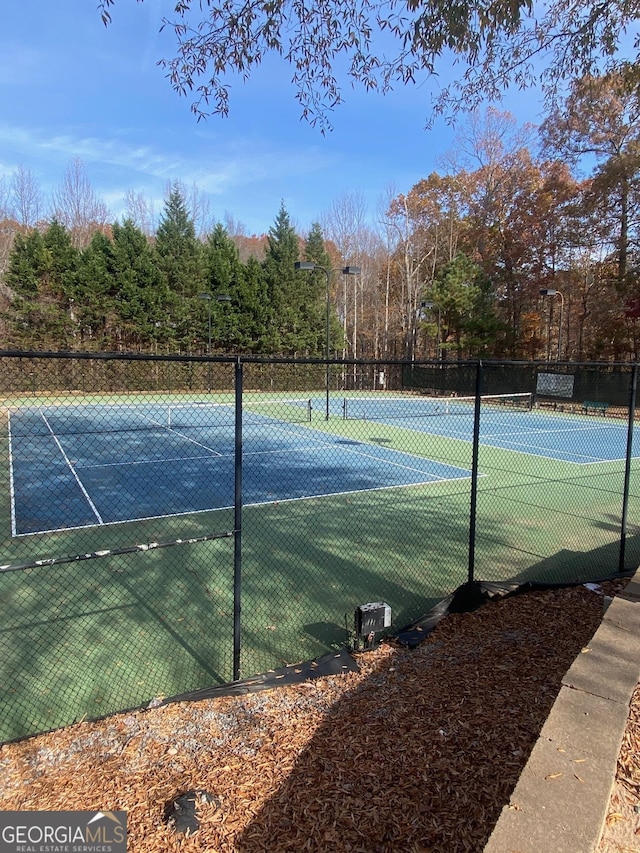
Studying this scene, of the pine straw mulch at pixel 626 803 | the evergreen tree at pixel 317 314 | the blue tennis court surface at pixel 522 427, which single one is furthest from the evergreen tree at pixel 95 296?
the pine straw mulch at pixel 626 803

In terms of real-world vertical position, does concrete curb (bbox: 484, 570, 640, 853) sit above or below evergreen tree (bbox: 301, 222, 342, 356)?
below

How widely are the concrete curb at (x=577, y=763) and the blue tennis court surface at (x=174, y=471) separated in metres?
4.89

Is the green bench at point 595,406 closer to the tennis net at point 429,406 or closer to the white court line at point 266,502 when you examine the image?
the tennis net at point 429,406

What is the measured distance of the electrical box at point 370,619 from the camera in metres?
4.12

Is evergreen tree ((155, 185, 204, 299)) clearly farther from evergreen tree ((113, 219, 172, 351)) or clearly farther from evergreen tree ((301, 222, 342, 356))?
evergreen tree ((301, 222, 342, 356))

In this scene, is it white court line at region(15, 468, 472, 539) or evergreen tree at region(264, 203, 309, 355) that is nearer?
white court line at region(15, 468, 472, 539)

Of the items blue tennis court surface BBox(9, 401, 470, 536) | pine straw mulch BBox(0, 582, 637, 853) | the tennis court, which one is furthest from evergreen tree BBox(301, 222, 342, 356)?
pine straw mulch BBox(0, 582, 637, 853)

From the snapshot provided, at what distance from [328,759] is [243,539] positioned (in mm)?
4368

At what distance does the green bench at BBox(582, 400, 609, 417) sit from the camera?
21.9m

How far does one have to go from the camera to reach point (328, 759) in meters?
2.79

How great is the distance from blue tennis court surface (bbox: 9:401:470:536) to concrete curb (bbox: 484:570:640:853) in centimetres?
489

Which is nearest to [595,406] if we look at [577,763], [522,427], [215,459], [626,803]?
[522,427]

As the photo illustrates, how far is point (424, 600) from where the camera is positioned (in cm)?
537

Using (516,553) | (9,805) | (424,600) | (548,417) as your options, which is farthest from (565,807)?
(548,417)
